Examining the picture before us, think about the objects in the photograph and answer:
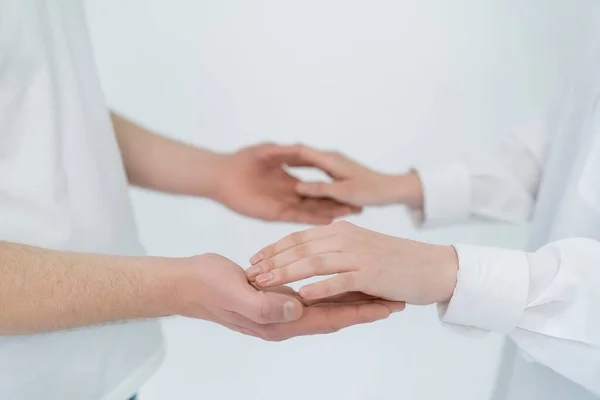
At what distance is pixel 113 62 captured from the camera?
1373 mm

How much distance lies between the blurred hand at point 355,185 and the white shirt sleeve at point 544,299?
0.34 meters

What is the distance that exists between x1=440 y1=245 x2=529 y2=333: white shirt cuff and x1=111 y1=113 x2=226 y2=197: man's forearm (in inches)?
19.8

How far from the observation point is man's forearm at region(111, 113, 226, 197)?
1066mm

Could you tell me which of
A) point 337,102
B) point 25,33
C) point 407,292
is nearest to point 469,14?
point 337,102

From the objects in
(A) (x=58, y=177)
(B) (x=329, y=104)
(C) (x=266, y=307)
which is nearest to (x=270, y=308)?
(C) (x=266, y=307)

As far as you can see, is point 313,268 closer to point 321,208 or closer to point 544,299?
point 544,299

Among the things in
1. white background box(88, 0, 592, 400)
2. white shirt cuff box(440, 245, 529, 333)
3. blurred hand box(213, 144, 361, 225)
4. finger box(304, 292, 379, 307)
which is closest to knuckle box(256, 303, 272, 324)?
finger box(304, 292, 379, 307)

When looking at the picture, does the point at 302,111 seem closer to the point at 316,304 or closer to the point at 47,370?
the point at 316,304

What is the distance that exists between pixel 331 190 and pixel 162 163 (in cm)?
29

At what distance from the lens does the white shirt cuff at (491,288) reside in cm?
73

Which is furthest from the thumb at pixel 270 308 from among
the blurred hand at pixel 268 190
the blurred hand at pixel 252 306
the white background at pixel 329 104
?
the white background at pixel 329 104

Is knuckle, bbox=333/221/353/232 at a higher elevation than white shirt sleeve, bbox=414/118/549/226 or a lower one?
higher

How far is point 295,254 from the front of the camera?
0.75 metres

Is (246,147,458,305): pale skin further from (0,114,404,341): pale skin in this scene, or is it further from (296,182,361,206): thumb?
(296,182,361,206): thumb
